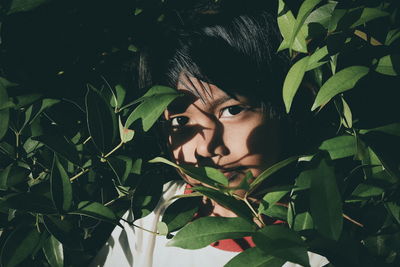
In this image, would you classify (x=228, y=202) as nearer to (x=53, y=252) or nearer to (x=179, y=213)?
(x=179, y=213)

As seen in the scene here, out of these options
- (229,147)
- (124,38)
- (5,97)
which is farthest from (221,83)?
(5,97)

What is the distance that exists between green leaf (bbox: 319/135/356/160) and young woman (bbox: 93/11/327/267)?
22cm

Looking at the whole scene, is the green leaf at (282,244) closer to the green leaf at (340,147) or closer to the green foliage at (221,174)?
the green foliage at (221,174)

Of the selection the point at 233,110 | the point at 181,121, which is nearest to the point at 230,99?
the point at 233,110

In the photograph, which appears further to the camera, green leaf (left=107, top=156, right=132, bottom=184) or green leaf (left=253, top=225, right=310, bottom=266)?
green leaf (left=107, top=156, right=132, bottom=184)

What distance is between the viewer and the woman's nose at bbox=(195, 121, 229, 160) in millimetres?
706

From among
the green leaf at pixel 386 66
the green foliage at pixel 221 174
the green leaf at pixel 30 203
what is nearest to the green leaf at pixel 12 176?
the green foliage at pixel 221 174

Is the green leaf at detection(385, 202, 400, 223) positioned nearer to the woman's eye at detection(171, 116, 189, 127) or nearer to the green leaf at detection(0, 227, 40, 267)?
the woman's eye at detection(171, 116, 189, 127)

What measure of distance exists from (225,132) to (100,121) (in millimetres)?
294

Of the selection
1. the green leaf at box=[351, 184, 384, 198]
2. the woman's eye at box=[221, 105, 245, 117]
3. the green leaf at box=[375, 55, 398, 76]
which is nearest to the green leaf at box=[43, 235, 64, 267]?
the woman's eye at box=[221, 105, 245, 117]

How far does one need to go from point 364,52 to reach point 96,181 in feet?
1.97

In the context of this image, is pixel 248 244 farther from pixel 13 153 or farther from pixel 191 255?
pixel 13 153

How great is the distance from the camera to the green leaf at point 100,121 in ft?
1.69

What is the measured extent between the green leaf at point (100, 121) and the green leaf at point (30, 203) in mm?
124
